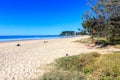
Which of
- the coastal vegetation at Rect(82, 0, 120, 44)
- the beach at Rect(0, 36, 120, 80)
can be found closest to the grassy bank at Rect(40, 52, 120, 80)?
the beach at Rect(0, 36, 120, 80)

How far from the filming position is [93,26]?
17.9m

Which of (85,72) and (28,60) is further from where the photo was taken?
(28,60)

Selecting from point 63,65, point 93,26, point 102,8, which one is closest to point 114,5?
point 102,8

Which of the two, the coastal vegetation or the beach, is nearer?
the beach

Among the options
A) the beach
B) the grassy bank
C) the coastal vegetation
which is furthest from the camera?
the coastal vegetation

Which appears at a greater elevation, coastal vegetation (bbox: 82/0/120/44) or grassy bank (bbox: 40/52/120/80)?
coastal vegetation (bbox: 82/0/120/44)

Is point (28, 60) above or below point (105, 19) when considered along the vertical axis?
below

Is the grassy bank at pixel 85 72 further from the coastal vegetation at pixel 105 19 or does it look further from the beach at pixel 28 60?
the coastal vegetation at pixel 105 19

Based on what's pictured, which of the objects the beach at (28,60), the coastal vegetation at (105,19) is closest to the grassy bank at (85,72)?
the beach at (28,60)

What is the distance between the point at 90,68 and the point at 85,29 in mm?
12591

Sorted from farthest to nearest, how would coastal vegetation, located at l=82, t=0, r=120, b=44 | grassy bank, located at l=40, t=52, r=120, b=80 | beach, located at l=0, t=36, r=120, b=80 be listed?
coastal vegetation, located at l=82, t=0, r=120, b=44 < beach, located at l=0, t=36, r=120, b=80 < grassy bank, located at l=40, t=52, r=120, b=80

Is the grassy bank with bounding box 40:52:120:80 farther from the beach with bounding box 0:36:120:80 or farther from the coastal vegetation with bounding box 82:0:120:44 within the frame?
the coastal vegetation with bounding box 82:0:120:44

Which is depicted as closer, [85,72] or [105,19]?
[85,72]

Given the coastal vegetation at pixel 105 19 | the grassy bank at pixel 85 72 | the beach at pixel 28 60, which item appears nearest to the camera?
the grassy bank at pixel 85 72
